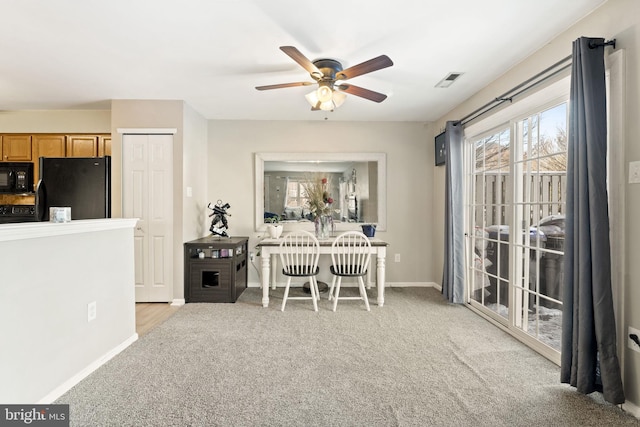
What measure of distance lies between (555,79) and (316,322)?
9.14ft

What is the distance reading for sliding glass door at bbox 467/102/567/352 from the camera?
2.34 m

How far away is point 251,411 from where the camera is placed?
1.68 meters

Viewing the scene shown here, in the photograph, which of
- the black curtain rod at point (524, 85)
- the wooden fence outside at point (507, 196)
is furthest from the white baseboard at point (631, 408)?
the black curtain rod at point (524, 85)

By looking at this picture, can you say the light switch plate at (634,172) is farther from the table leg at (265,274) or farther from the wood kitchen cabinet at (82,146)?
the wood kitchen cabinet at (82,146)

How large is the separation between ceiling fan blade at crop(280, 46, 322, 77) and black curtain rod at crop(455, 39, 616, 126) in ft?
5.36

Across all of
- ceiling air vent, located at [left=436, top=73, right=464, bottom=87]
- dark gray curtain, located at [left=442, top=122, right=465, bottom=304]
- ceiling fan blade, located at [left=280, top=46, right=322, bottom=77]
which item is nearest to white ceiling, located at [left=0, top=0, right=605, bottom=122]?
ceiling air vent, located at [left=436, top=73, right=464, bottom=87]

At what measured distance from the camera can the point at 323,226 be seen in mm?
3896

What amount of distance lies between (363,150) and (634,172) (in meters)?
3.04

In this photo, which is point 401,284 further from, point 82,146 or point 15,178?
point 15,178

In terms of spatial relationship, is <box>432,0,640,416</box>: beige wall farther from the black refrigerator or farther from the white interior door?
the black refrigerator

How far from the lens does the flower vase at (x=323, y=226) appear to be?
3859 millimetres

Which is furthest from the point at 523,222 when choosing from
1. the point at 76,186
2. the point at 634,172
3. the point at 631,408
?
the point at 76,186

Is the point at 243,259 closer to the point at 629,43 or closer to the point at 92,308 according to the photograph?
the point at 92,308

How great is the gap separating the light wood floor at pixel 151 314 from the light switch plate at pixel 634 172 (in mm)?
3685
